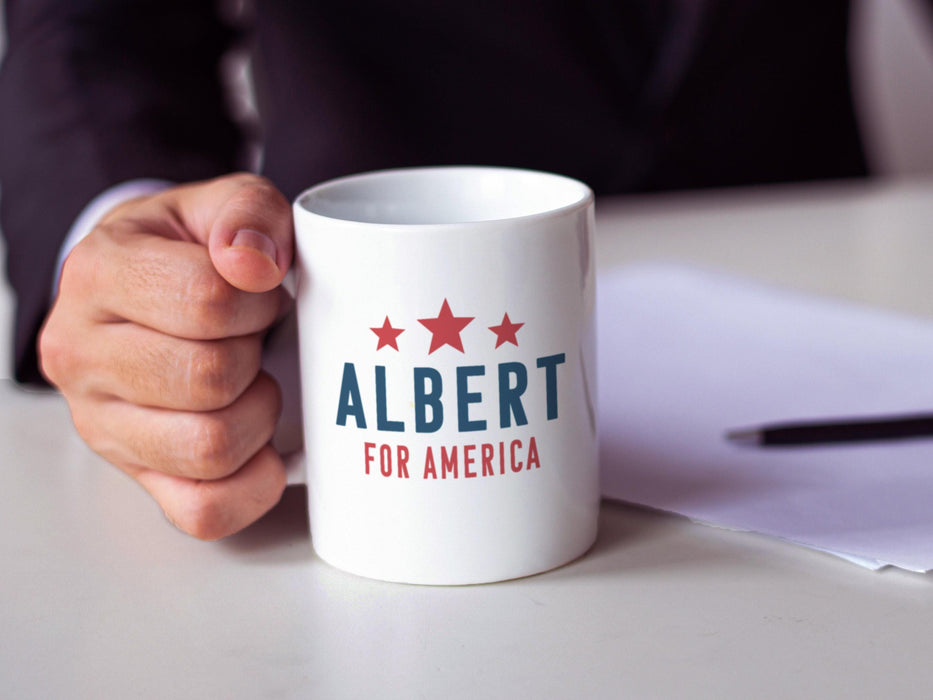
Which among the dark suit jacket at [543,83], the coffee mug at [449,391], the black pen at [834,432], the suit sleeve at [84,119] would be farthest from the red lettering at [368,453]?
the dark suit jacket at [543,83]

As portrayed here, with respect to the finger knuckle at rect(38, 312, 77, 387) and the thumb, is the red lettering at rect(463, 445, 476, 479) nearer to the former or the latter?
the thumb

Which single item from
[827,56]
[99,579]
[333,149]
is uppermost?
[827,56]

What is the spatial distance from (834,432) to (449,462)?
26 centimetres

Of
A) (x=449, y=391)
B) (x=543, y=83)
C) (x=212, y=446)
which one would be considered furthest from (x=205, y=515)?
(x=543, y=83)

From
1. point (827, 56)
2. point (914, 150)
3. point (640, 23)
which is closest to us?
point (640, 23)

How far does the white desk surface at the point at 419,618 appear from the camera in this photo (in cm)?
36

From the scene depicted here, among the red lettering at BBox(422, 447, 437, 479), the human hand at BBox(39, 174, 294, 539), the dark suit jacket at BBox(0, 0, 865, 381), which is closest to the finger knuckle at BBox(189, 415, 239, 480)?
the human hand at BBox(39, 174, 294, 539)

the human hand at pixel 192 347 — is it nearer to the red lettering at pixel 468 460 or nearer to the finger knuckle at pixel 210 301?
the finger knuckle at pixel 210 301

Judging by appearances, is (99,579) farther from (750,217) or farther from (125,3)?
(750,217)

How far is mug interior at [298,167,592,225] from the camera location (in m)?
0.48

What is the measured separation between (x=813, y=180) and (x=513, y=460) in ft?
3.72

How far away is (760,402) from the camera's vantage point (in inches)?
24.7

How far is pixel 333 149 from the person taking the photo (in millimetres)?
1291

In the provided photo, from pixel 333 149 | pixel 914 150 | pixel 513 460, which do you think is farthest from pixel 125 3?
pixel 914 150
